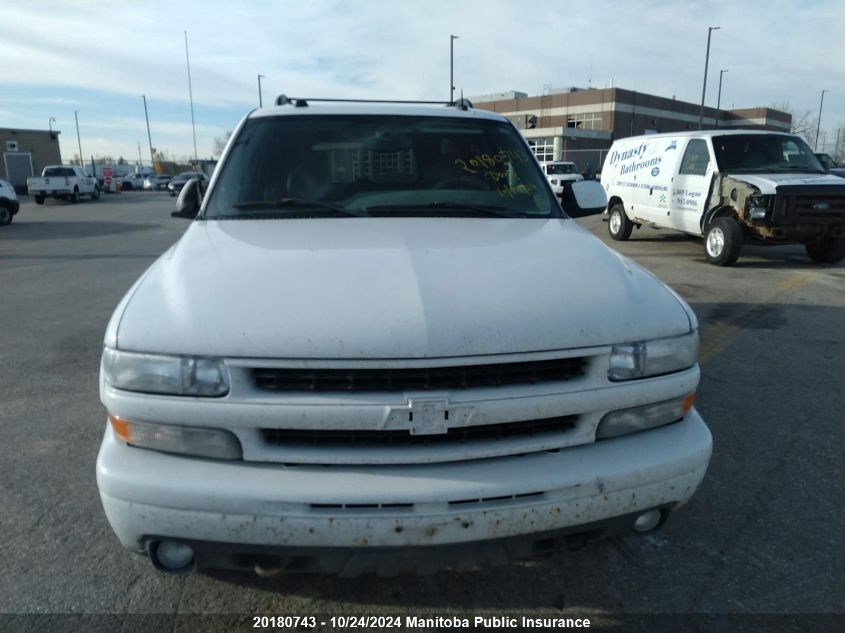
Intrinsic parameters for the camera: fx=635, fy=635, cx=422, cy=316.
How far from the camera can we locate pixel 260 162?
338cm

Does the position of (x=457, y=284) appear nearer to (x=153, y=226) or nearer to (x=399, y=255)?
(x=399, y=255)

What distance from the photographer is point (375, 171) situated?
11.2ft

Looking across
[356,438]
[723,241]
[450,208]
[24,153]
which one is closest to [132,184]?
[24,153]

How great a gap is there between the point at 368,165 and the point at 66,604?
94.4 inches

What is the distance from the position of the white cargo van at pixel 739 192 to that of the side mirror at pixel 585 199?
21.8 feet

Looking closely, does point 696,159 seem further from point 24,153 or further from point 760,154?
point 24,153

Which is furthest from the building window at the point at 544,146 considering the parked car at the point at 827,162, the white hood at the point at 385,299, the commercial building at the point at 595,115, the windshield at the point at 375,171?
the white hood at the point at 385,299

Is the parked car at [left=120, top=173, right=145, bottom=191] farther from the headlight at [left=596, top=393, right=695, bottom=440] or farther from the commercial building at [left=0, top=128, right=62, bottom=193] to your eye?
the headlight at [left=596, top=393, right=695, bottom=440]

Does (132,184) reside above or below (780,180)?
below

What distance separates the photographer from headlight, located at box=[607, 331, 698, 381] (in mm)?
2105

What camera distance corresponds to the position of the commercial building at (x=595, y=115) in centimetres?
5469

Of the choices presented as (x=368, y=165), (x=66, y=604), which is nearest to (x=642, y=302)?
(x=368, y=165)

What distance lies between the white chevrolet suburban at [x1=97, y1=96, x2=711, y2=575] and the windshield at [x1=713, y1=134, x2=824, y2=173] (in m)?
9.29

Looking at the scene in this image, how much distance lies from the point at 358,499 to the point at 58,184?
114ft
